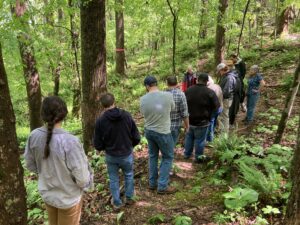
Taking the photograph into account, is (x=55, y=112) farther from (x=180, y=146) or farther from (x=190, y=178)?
(x=180, y=146)

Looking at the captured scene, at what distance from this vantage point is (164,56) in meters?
25.6

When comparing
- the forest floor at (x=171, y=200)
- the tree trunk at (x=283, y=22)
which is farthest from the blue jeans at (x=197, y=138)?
the tree trunk at (x=283, y=22)

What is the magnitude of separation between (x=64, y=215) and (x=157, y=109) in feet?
8.83

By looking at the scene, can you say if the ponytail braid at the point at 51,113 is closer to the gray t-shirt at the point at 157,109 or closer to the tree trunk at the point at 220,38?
the gray t-shirt at the point at 157,109

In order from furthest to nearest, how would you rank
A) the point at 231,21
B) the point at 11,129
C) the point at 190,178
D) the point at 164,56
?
the point at 164,56 → the point at 231,21 → the point at 190,178 → the point at 11,129

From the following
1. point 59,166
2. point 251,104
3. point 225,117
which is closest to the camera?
point 59,166

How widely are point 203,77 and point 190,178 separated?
2.24 meters

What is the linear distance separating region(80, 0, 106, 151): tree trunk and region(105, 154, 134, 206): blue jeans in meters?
2.72

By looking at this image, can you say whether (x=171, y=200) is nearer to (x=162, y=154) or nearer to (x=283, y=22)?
(x=162, y=154)

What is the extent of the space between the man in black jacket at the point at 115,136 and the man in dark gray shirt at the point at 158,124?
652 mm

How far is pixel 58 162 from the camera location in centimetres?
347

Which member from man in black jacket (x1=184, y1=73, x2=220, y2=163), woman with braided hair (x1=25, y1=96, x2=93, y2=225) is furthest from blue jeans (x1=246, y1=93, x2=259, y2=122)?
woman with braided hair (x1=25, y1=96, x2=93, y2=225)

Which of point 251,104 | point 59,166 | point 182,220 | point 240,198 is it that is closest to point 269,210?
point 240,198

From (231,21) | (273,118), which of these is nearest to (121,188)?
(273,118)
